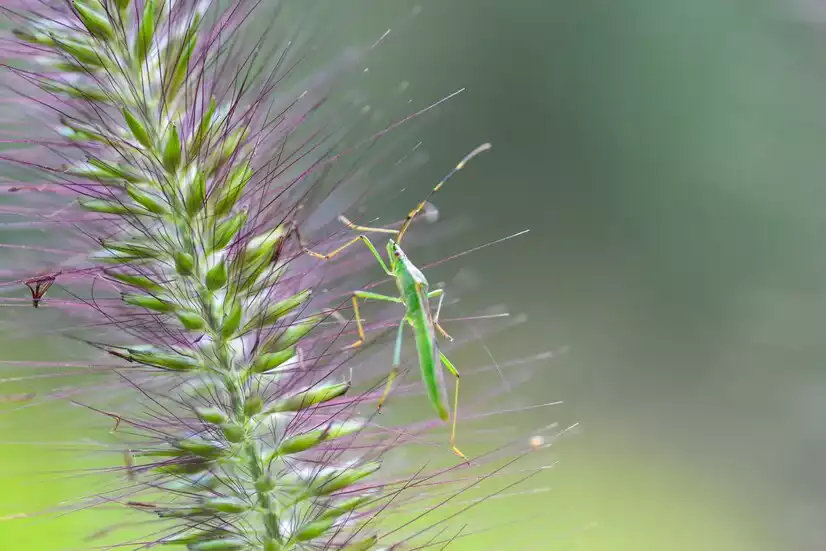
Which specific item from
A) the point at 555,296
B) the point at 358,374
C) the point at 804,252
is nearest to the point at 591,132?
the point at 555,296

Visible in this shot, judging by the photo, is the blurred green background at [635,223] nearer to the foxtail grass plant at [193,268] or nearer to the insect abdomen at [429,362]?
the insect abdomen at [429,362]

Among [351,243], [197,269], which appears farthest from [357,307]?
[197,269]

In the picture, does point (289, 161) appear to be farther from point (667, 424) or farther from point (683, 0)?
point (683, 0)

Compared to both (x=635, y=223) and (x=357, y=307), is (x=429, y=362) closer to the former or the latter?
(x=357, y=307)

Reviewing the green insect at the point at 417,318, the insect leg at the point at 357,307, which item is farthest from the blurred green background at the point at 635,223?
the insect leg at the point at 357,307

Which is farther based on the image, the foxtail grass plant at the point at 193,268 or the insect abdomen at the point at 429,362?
the insect abdomen at the point at 429,362

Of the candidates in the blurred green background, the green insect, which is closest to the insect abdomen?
the green insect

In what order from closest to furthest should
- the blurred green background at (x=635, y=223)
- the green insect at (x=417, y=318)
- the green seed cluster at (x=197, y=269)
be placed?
the green seed cluster at (x=197, y=269)
the green insect at (x=417, y=318)
the blurred green background at (x=635, y=223)

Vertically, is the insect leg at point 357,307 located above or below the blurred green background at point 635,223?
below
